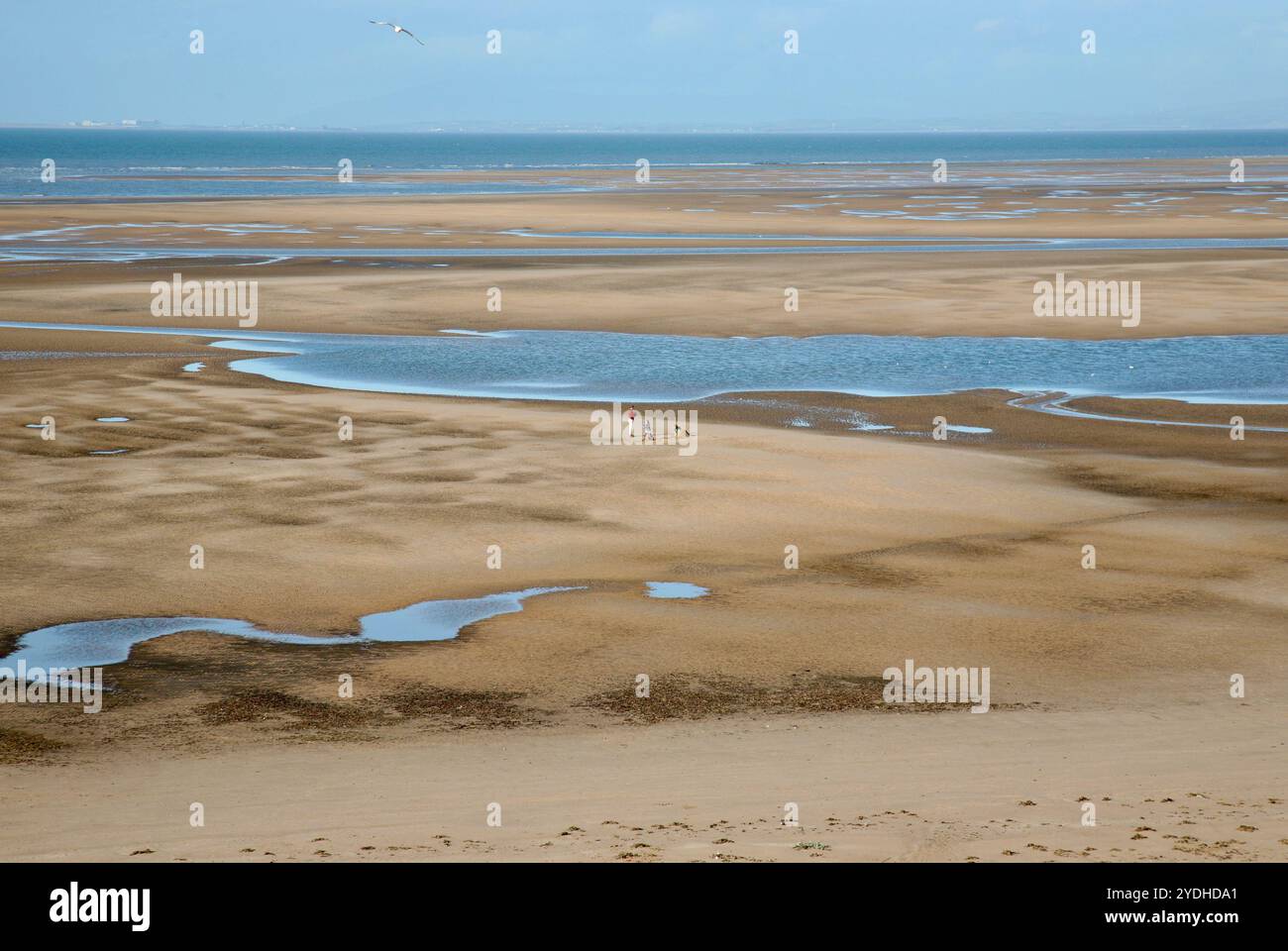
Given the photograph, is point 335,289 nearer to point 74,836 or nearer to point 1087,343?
point 1087,343

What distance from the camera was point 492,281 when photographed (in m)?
46.8

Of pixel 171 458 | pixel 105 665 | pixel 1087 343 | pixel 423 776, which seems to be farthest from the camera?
pixel 1087 343

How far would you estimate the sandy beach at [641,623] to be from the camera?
10227 millimetres

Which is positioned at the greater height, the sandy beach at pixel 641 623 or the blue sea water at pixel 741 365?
the blue sea water at pixel 741 365

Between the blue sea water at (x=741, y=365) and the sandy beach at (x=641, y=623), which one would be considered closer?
the sandy beach at (x=641, y=623)

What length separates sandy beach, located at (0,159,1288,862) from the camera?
10.2 metres

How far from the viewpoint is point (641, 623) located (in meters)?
15.6

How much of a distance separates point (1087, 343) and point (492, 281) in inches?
748

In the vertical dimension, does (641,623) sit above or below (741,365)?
below

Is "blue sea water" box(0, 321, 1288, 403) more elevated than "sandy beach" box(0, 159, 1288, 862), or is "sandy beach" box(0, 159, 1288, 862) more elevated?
"blue sea water" box(0, 321, 1288, 403)

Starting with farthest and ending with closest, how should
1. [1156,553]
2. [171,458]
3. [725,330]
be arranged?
[725,330], [171,458], [1156,553]

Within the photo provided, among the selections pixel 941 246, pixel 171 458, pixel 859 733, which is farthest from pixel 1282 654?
pixel 941 246

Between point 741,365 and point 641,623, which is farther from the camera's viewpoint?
point 741,365

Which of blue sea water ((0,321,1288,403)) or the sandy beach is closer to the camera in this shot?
the sandy beach
